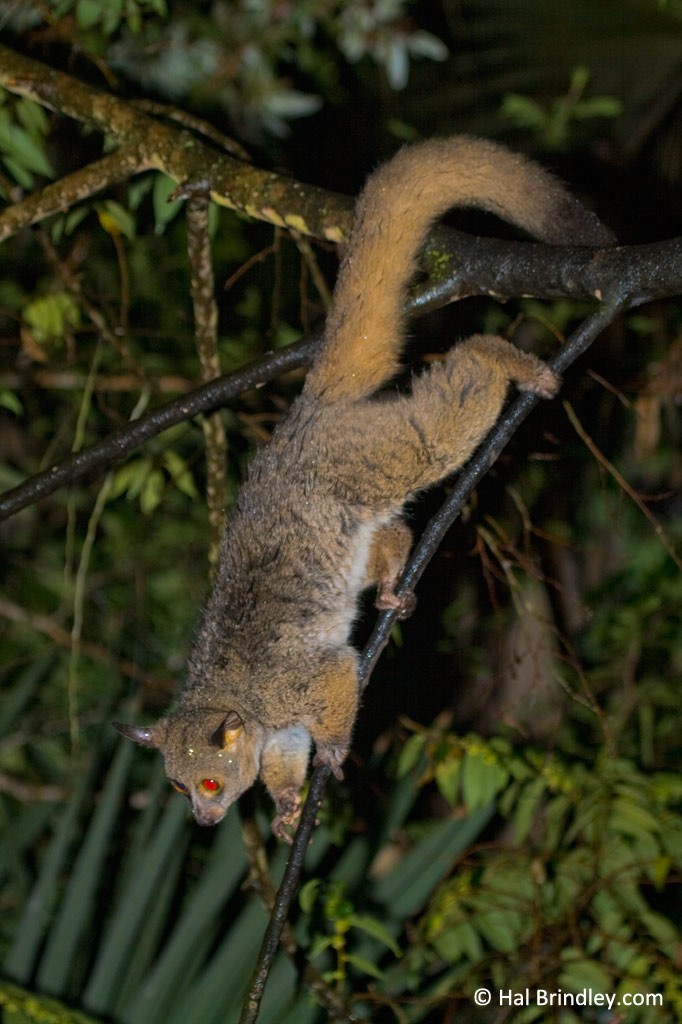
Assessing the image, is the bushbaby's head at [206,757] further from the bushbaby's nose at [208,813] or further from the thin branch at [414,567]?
the thin branch at [414,567]

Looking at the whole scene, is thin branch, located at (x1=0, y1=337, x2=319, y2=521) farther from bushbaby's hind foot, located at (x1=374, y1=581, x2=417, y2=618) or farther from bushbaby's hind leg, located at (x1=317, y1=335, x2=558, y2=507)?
bushbaby's hind foot, located at (x1=374, y1=581, x2=417, y2=618)

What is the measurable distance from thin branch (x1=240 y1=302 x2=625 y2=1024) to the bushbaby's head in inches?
21.6

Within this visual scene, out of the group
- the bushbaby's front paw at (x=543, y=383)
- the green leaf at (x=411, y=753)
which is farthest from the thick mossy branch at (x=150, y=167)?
the green leaf at (x=411, y=753)

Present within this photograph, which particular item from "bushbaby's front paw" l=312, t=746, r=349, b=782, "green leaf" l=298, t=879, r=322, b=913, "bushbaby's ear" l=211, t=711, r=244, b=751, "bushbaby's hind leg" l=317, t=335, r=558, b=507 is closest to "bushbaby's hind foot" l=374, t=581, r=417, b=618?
"bushbaby's hind leg" l=317, t=335, r=558, b=507

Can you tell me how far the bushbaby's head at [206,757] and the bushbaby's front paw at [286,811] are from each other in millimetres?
195

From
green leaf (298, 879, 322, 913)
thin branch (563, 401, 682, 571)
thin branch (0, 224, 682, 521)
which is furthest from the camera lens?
thin branch (563, 401, 682, 571)

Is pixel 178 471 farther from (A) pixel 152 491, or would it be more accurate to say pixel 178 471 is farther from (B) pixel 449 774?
(B) pixel 449 774

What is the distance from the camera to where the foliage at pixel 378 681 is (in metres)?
3.23

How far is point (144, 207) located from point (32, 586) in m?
2.72

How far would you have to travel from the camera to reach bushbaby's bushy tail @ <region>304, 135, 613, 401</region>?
2.72 meters

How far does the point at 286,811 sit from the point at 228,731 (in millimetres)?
449

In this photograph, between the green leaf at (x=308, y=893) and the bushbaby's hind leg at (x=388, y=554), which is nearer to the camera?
the green leaf at (x=308, y=893)

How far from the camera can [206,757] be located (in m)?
2.99

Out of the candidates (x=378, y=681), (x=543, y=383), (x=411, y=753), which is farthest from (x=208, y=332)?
(x=378, y=681)
